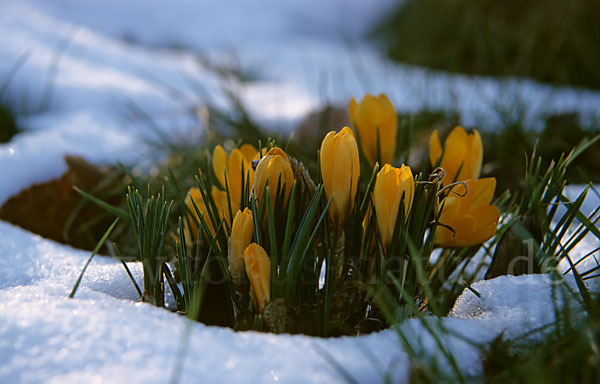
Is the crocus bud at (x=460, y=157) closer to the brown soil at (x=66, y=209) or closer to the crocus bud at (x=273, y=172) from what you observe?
the crocus bud at (x=273, y=172)

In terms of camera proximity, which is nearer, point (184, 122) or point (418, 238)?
point (418, 238)

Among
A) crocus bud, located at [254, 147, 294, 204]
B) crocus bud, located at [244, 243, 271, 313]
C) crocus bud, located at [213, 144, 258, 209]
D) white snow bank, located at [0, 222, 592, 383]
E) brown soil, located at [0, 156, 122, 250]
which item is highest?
crocus bud, located at [254, 147, 294, 204]

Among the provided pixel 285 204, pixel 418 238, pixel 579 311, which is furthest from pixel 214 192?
pixel 579 311

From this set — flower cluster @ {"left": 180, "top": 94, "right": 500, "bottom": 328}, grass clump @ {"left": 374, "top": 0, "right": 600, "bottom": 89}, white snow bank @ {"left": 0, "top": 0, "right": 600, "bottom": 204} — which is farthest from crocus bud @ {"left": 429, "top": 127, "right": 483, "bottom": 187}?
grass clump @ {"left": 374, "top": 0, "right": 600, "bottom": 89}

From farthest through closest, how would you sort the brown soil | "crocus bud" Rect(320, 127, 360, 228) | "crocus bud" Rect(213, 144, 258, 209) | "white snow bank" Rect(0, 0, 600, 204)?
"white snow bank" Rect(0, 0, 600, 204)
the brown soil
"crocus bud" Rect(213, 144, 258, 209)
"crocus bud" Rect(320, 127, 360, 228)

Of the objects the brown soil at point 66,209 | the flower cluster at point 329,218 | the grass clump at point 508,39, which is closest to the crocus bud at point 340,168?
the flower cluster at point 329,218

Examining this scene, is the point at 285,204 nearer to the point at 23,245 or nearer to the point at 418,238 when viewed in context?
the point at 418,238

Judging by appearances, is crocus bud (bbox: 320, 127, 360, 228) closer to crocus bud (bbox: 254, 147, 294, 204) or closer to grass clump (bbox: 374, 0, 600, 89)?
crocus bud (bbox: 254, 147, 294, 204)
